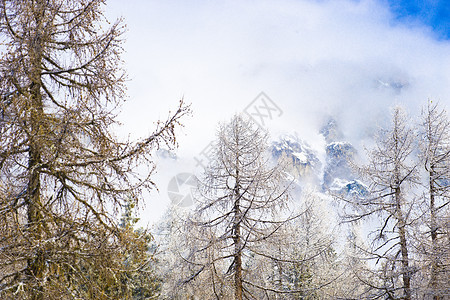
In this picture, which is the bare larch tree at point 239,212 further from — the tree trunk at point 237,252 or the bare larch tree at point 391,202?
the bare larch tree at point 391,202

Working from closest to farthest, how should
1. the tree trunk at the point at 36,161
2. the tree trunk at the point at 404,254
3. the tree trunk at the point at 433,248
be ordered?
the tree trunk at the point at 36,161
the tree trunk at the point at 433,248
the tree trunk at the point at 404,254

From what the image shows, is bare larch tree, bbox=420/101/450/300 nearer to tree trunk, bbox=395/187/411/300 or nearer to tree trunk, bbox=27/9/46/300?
tree trunk, bbox=395/187/411/300

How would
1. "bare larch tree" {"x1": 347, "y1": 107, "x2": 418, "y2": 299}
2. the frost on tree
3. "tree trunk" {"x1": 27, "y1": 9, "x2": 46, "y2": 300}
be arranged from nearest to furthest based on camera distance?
"tree trunk" {"x1": 27, "y1": 9, "x2": 46, "y2": 300} → the frost on tree → "bare larch tree" {"x1": 347, "y1": 107, "x2": 418, "y2": 299}

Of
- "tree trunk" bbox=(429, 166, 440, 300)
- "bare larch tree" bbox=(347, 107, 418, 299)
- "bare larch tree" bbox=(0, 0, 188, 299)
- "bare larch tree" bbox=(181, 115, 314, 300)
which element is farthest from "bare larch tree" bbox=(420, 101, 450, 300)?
"bare larch tree" bbox=(0, 0, 188, 299)

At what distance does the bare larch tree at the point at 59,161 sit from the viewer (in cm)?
368

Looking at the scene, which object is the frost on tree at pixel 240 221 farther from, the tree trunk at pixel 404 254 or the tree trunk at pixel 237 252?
the tree trunk at pixel 404 254

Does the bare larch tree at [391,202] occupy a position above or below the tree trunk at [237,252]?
above

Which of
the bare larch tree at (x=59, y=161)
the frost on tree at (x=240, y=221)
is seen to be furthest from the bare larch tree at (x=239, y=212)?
the bare larch tree at (x=59, y=161)

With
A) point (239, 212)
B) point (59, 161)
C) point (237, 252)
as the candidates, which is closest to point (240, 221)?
point (239, 212)

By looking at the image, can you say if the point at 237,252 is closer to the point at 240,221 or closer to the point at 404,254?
the point at 240,221

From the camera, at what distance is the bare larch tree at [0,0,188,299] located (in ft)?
12.1

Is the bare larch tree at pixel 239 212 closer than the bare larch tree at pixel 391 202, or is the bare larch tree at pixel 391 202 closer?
the bare larch tree at pixel 239 212

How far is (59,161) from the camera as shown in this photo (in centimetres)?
413

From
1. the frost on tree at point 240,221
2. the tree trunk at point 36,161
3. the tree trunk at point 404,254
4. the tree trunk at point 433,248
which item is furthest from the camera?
the tree trunk at point 404,254
